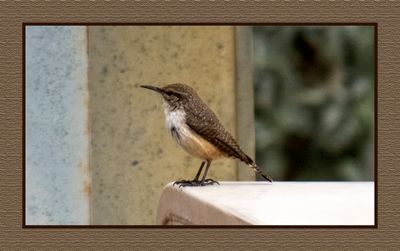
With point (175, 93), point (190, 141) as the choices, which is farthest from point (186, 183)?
point (175, 93)

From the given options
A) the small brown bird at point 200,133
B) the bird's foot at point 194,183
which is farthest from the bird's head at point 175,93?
the bird's foot at point 194,183

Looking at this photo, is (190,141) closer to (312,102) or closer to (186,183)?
(186,183)

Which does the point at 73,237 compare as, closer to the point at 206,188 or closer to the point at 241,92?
the point at 206,188

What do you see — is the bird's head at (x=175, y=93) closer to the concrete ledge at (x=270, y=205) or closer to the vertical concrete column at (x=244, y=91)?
the vertical concrete column at (x=244, y=91)

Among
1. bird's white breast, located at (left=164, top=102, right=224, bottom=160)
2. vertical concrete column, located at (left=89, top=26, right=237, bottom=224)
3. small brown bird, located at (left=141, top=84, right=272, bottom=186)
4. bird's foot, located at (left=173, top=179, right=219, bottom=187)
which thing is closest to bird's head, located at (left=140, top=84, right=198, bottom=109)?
small brown bird, located at (left=141, top=84, right=272, bottom=186)

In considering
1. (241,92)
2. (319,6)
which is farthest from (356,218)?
(241,92)

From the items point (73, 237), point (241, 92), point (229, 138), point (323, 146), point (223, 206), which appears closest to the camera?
point (223, 206)

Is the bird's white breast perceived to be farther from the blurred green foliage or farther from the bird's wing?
the blurred green foliage
